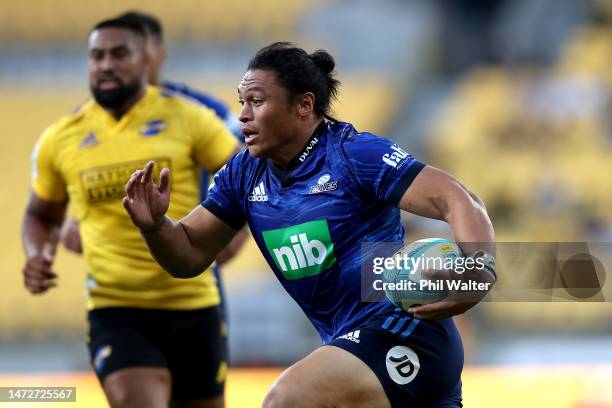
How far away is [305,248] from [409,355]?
1.99 feet

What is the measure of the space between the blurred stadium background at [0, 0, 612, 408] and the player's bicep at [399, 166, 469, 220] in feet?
17.5

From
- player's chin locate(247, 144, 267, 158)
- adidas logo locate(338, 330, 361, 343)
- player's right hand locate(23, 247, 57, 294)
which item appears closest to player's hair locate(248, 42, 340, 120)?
player's chin locate(247, 144, 267, 158)

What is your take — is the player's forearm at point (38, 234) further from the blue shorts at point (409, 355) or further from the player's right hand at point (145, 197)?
the blue shorts at point (409, 355)

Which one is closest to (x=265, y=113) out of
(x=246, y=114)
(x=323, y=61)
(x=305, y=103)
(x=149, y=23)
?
(x=246, y=114)

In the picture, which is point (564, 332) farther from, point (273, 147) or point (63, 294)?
point (273, 147)

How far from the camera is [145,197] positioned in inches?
184

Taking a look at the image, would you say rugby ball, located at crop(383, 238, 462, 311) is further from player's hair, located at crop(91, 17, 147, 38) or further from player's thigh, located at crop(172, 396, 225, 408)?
player's hair, located at crop(91, 17, 147, 38)

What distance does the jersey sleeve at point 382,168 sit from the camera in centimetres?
436

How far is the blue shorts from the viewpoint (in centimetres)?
432

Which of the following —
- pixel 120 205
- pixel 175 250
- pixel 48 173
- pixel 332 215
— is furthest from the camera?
pixel 48 173

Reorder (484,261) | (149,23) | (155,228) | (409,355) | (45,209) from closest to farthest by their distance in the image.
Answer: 1. (484,261)
2. (409,355)
3. (155,228)
4. (45,209)
5. (149,23)

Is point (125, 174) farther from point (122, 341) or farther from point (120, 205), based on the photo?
point (122, 341)

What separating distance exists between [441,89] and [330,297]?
46.6 ft

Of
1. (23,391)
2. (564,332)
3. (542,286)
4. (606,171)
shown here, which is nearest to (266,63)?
(542,286)
